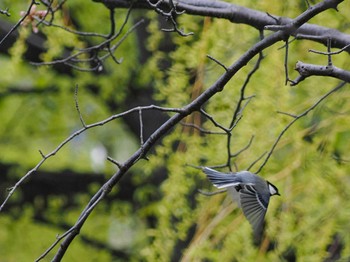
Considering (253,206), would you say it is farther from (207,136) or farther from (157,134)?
(207,136)

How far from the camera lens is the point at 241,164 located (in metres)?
2.48

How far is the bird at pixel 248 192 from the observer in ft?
5.25

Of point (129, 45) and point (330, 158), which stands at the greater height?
point (129, 45)

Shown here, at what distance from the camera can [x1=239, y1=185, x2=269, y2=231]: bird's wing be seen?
1.60m

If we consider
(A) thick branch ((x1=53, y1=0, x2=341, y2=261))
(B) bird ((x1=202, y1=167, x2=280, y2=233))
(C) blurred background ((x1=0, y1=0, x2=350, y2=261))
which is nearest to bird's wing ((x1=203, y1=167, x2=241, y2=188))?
(B) bird ((x1=202, y1=167, x2=280, y2=233))

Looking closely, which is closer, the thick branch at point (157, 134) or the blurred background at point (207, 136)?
the thick branch at point (157, 134)

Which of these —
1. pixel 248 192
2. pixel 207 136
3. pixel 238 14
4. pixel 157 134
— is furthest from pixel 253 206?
pixel 207 136

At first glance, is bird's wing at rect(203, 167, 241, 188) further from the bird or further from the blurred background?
the blurred background

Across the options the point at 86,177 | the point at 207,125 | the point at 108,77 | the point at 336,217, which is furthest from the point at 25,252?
the point at 336,217

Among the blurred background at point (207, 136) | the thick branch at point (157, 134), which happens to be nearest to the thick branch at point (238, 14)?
the blurred background at point (207, 136)

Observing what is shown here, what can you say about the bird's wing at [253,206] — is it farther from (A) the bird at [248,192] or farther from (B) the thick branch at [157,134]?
(B) the thick branch at [157,134]

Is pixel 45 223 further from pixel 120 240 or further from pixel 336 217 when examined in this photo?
pixel 336 217

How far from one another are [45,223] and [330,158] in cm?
212

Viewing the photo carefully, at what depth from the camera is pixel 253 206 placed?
1610mm
